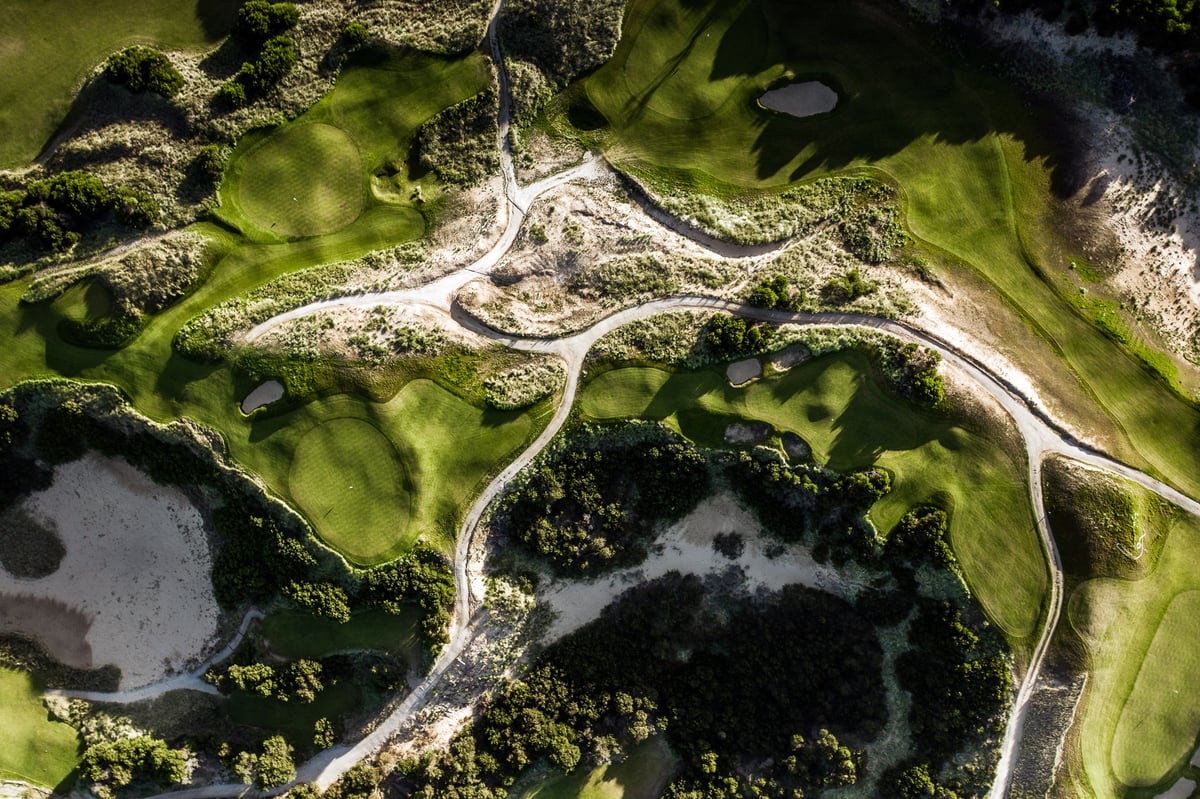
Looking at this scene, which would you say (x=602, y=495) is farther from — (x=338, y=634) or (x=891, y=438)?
(x=338, y=634)

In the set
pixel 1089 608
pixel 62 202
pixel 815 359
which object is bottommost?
pixel 1089 608

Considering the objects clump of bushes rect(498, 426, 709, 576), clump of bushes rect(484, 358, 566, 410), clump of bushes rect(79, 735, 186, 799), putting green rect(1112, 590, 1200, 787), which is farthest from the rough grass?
putting green rect(1112, 590, 1200, 787)

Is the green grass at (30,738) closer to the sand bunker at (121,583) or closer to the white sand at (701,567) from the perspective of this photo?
the sand bunker at (121,583)

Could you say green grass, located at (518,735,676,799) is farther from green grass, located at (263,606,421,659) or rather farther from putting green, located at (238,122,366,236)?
putting green, located at (238,122,366,236)

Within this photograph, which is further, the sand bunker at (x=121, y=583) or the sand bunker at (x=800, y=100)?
the sand bunker at (x=800, y=100)

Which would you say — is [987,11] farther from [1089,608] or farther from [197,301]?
[197,301]

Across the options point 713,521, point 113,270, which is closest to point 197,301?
point 113,270

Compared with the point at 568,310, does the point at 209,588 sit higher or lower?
lower

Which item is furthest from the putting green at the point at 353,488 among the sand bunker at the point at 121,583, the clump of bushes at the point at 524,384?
the sand bunker at the point at 121,583

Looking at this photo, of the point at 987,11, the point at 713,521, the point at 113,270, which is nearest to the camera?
the point at 113,270
